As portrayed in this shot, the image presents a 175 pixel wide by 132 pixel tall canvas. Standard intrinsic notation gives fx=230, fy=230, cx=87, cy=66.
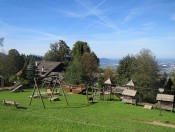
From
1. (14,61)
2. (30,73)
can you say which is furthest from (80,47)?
(30,73)

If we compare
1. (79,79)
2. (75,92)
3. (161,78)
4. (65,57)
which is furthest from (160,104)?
(65,57)

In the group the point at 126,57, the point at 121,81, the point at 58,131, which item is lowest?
the point at 58,131

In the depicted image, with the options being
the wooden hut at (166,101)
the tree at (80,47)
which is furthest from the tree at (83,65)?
the wooden hut at (166,101)

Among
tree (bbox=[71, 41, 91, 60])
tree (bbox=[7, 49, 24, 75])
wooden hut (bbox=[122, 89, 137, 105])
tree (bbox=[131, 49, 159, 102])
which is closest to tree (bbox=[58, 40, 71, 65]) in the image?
tree (bbox=[71, 41, 91, 60])

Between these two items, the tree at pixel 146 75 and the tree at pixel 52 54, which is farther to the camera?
the tree at pixel 52 54

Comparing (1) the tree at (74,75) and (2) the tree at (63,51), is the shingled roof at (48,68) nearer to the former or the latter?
(1) the tree at (74,75)

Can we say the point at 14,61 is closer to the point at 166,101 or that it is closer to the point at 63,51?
the point at 63,51

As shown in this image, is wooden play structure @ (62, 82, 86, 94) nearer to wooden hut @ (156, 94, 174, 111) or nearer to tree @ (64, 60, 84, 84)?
tree @ (64, 60, 84, 84)

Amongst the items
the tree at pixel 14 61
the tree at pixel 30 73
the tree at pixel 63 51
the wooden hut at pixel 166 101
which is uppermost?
the tree at pixel 63 51

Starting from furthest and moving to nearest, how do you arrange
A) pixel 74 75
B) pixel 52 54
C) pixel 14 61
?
1. pixel 52 54
2. pixel 14 61
3. pixel 74 75

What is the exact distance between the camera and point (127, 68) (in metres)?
51.4

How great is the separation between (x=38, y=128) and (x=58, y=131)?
5.29 ft

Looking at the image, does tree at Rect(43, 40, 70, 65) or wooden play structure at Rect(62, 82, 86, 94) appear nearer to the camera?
wooden play structure at Rect(62, 82, 86, 94)

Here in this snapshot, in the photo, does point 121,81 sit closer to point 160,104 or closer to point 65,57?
point 160,104
